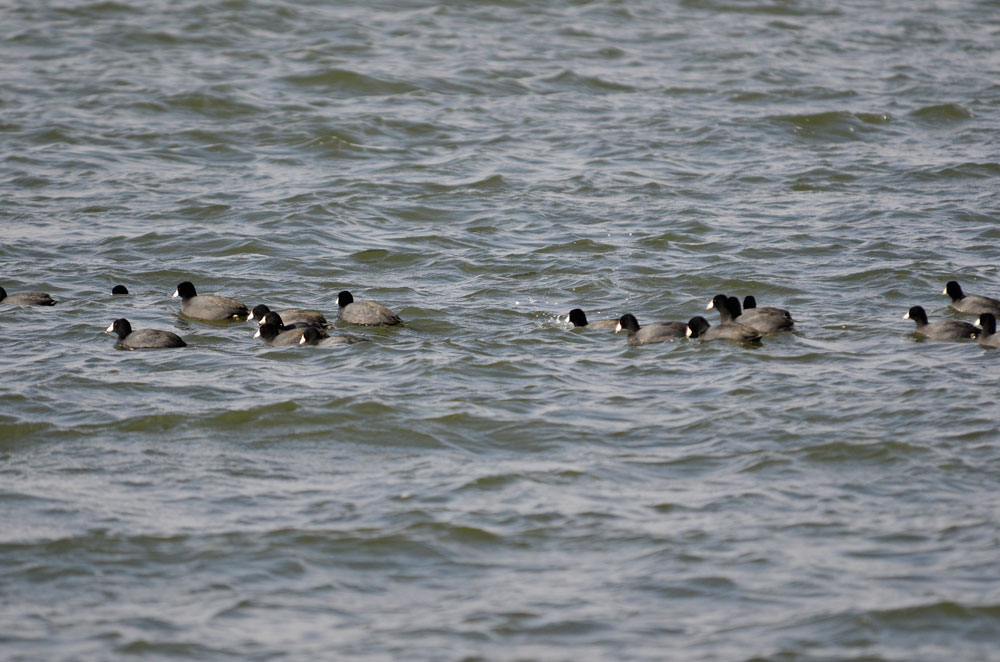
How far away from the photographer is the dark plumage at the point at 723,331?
41.2 feet

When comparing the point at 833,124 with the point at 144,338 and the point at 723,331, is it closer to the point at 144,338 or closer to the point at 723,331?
the point at 723,331

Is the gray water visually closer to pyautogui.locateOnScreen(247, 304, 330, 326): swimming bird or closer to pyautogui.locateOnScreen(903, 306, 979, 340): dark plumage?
pyautogui.locateOnScreen(903, 306, 979, 340): dark plumage

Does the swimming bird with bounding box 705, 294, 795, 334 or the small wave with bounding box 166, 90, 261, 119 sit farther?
the small wave with bounding box 166, 90, 261, 119

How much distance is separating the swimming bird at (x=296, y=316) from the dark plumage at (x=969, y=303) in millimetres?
6315

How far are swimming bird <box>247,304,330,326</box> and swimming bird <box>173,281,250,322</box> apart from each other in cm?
33

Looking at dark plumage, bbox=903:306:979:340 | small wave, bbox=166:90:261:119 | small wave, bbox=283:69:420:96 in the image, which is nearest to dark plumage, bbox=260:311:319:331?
dark plumage, bbox=903:306:979:340

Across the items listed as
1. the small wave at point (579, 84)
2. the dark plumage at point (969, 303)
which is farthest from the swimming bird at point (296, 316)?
the small wave at point (579, 84)

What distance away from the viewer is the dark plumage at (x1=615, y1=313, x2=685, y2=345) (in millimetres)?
12703

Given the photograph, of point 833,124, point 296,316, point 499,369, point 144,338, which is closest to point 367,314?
point 296,316

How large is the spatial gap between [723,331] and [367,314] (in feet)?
11.4

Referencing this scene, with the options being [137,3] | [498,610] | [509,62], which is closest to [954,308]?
[498,610]

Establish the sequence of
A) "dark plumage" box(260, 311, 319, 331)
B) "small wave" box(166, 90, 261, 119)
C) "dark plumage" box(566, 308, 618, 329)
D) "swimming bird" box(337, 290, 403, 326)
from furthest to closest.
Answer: "small wave" box(166, 90, 261, 119)
"dark plumage" box(566, 308, 618, 329)
"swimming bird" box(337, 290, 403, 326)
"dark plumage" box(260, 311, 319, 331)

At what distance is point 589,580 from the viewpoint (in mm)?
8102

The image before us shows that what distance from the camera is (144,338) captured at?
12531 mm
